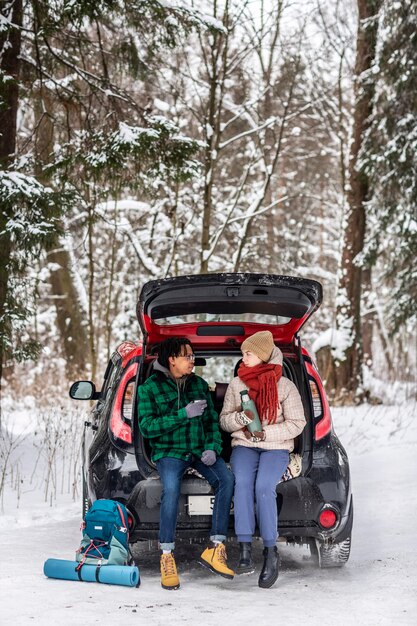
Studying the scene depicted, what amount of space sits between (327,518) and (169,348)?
55.4 inches

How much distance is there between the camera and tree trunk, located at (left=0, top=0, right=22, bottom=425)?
816 centimetres

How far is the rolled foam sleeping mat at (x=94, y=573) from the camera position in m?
4.59

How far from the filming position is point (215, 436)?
5.05m

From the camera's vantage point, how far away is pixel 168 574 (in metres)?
4.64

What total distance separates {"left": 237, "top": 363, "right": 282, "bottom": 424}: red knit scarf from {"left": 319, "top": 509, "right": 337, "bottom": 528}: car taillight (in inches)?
24.8

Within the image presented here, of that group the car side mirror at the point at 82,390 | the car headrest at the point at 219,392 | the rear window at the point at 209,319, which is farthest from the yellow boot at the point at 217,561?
the car side mirror at the point at 82,390

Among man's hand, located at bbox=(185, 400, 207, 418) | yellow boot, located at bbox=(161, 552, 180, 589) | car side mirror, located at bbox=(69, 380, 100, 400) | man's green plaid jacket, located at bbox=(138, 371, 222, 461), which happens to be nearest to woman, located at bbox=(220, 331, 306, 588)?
Result: man's green plaid jacket, located at bbox=(138, 371, 222, 461)

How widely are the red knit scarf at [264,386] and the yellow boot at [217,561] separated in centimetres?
83

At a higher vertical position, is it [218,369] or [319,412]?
[218,369]

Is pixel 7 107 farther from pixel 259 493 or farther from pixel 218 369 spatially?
pixel 218 369

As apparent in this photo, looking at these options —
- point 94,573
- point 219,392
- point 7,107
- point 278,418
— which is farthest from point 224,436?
point 7,107

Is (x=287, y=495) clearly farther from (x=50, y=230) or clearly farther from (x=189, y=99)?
(x=189, y=99)

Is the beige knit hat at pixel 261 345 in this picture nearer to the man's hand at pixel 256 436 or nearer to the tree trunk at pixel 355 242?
the man's hand at pixel 256 436

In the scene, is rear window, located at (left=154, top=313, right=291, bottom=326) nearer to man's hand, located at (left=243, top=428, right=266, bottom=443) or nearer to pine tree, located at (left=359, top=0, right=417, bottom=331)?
man's hand, located at (left=243, top=428, right=266, bottom=443)
